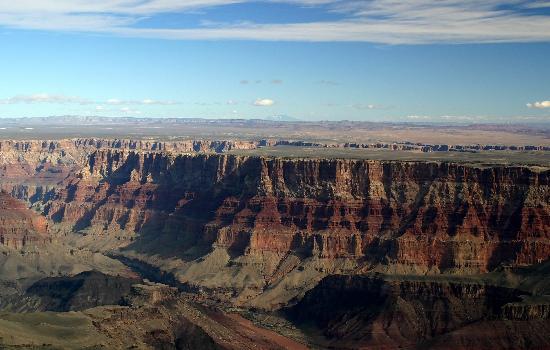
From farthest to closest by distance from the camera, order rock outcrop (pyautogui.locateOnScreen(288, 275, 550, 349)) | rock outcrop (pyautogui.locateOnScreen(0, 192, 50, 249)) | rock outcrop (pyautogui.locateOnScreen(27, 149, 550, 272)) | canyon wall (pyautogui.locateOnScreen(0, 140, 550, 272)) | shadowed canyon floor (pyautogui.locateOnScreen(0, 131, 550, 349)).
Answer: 1. rock outcrop (pyautogui.locateOnScreen(0, 192, 50, 249))
2. canyon wall (pyautogui.locateOnScreen(0, 140, 550, 272))
3. rock outcrop (pyautogui.locateOnScreen(27, 149, 550, 272))
4. rock outcrop (pyautogui.locateOnScreen(288, 275, 550, 349))
5. shadowed canyon floor (pyautogui.locateOnScreen(0, 131, 550, 349))

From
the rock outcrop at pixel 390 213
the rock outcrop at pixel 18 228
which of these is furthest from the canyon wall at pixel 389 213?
the rock outcrop at pixel 18 228

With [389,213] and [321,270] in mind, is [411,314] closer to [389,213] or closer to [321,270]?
[321,270]

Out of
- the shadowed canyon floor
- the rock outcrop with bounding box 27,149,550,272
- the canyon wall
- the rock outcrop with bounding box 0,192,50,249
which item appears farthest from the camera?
the rock outcrop with bounding box 0,192,50,249

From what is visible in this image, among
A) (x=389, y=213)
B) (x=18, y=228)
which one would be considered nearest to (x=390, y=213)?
(x=389, y=213)

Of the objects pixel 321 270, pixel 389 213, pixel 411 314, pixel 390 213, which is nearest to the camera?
pixel 411 314

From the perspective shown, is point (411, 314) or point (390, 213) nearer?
point (411, 314)

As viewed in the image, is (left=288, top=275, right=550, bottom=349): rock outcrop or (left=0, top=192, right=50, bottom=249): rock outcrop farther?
(left=0, top=192, right=50, bottom=249): rock outcrop

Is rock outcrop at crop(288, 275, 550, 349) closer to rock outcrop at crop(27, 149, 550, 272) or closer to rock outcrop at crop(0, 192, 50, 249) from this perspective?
rock outcrop at crop(27, 149, 550, 272)

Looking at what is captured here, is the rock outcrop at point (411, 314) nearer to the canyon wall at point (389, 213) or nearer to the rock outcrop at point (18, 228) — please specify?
the canyon wall at point (389, 213)

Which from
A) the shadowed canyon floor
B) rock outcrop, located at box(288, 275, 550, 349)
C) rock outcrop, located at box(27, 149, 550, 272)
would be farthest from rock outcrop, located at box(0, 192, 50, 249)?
rock outcrop, located at box(288, 275, 550, 349)

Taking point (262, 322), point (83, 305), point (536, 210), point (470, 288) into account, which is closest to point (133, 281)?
point (83, 305)
